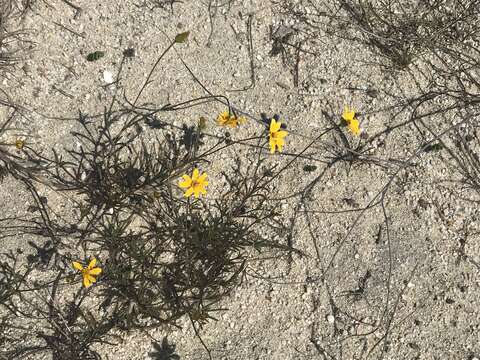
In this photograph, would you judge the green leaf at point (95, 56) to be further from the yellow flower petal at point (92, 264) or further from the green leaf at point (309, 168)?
the green leaf at point (309, 168)

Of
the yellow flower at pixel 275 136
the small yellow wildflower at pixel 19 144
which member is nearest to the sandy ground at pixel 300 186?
the small yellow wildflower at pixel 19 144

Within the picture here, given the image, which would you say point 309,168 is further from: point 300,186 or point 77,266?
point 77,266

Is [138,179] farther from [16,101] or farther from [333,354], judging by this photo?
[333,354]

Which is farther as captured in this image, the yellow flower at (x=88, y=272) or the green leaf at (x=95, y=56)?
the green leaf at (x=95, y=56)

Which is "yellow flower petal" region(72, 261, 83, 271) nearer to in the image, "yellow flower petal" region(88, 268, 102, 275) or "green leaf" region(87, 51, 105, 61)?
"yellow flower petal" region(88, 268, 102, 275)

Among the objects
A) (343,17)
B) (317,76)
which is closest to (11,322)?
(317,76)

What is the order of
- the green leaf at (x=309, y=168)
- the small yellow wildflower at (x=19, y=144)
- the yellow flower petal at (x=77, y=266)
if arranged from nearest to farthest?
the yellow flower petal at (x=77, y=266), the small yellow wildflower at (x=19, y=144), the green leaf at (x=309, y=168)

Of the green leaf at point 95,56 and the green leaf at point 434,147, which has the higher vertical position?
the green leaf at point 95,56

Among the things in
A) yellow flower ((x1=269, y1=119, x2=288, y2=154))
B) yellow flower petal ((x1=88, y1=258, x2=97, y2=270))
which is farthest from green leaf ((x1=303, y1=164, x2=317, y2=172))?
yellow flower petal ((x1=88, y1=258, x2=97, y2=270))

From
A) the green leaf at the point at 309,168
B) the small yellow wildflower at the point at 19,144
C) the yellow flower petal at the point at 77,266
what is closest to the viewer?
the yellow flower petal at the point at 77,266
